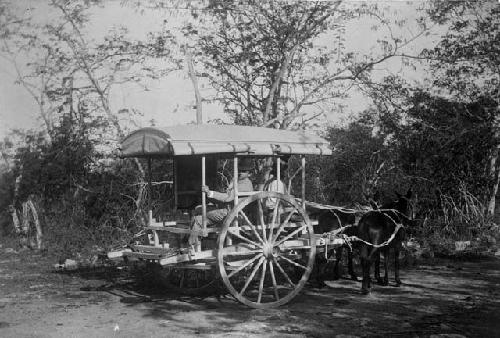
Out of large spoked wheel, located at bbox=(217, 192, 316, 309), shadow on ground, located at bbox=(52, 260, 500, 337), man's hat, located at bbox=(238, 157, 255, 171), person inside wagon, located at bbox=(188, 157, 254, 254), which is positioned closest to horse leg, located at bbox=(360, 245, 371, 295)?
shadow on ground, located at bbox=(52, 260, 500, 337)

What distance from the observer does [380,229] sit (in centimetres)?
807

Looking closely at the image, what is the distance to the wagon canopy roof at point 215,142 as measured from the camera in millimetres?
6524

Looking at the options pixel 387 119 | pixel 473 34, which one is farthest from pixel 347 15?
pixel 473 34

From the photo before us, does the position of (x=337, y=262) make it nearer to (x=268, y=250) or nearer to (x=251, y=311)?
(x=268, y=250)

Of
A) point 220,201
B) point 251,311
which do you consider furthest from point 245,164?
point 251,311

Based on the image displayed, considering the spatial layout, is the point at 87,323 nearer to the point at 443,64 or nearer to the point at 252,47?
the point at 252,47

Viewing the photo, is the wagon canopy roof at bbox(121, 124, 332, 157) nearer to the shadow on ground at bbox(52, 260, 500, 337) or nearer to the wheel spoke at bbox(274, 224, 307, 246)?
the wheel spoke at bbox(274, 224, 307, 246)

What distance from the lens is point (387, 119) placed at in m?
15.0

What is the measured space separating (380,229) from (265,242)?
1.99 m

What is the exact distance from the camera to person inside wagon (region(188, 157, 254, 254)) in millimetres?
6852

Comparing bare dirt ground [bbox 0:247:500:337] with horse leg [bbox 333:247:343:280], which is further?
horse leg [bbox 333:247:343:280]

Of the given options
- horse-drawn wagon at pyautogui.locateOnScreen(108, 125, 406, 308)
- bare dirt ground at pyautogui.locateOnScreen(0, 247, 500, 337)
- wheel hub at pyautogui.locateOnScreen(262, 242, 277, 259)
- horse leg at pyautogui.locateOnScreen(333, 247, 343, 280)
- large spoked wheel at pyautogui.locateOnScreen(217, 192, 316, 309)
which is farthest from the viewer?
horse leg at pyautogui.locateOnScreen(333, 247, 343, 280)

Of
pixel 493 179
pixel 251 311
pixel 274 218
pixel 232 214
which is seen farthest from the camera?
pixel 493 179

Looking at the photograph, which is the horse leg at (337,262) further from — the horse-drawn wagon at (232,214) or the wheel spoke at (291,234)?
the wheel spoke at (291,234)
